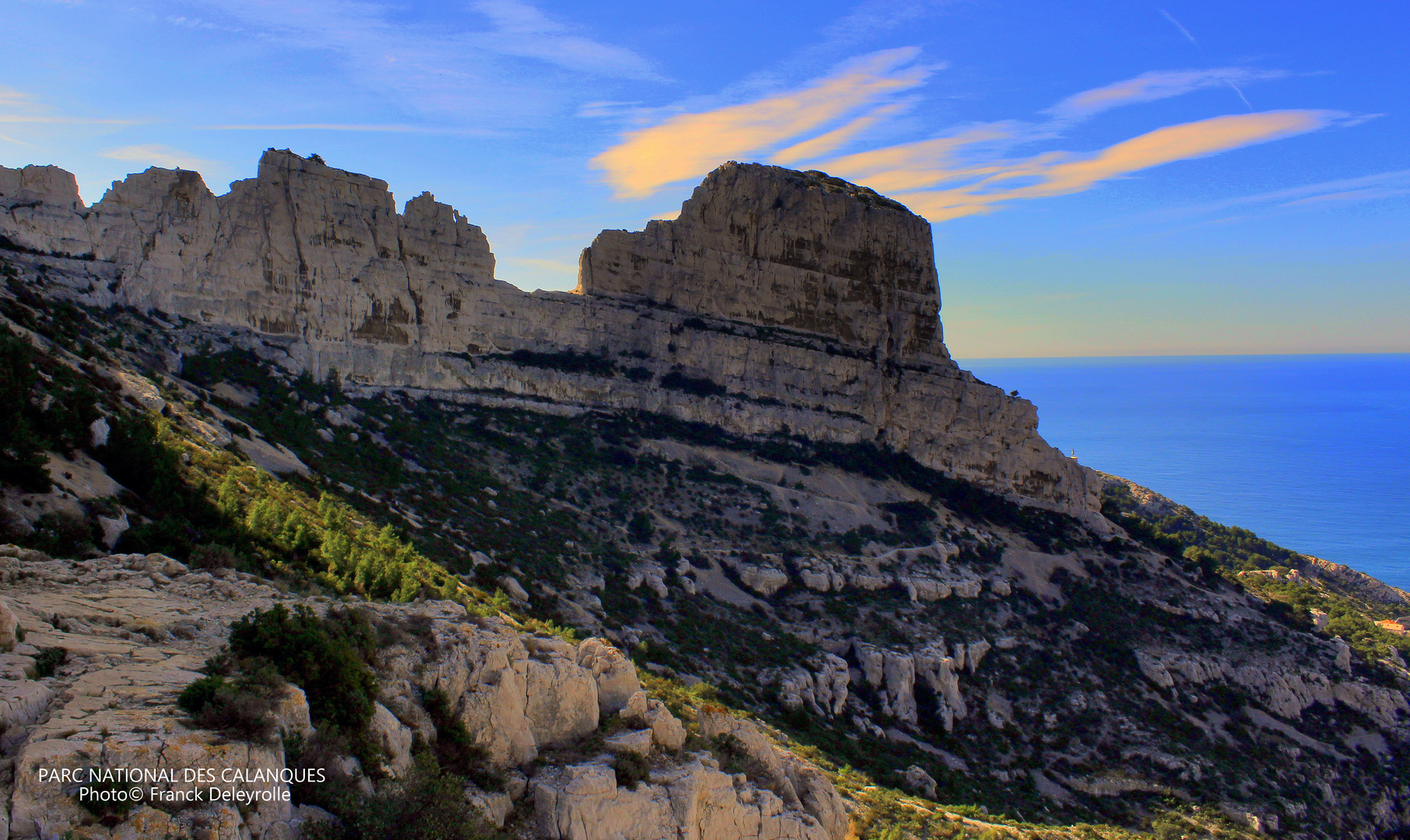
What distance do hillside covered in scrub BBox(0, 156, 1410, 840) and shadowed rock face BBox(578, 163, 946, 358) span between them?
39 centimetres

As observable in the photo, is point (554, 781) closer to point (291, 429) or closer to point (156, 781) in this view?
point (156, 781)

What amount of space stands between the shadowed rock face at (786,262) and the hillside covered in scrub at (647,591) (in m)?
0.39

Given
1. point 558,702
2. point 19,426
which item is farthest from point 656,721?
point 19,426

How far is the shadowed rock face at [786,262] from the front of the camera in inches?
2153

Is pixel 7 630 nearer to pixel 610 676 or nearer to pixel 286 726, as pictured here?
pixel 286 726

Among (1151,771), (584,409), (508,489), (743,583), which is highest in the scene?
(584,409)

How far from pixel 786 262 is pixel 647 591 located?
30.8 m

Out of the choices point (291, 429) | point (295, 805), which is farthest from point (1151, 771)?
point (291, 429)

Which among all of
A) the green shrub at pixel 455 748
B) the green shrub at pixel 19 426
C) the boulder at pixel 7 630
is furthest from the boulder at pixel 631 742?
the green shrub at pixel 19 426

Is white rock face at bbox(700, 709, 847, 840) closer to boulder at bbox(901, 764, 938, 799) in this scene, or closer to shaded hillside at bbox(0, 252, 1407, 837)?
shaded hillside at bbox(0, 252, 1407, 837)

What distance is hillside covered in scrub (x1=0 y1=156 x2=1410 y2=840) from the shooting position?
10.1m

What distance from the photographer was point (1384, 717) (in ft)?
129

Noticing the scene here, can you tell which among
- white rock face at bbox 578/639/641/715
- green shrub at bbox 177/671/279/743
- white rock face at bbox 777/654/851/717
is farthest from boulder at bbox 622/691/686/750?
white rock face at bbox 777/654/851/717

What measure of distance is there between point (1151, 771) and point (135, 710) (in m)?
35.5
